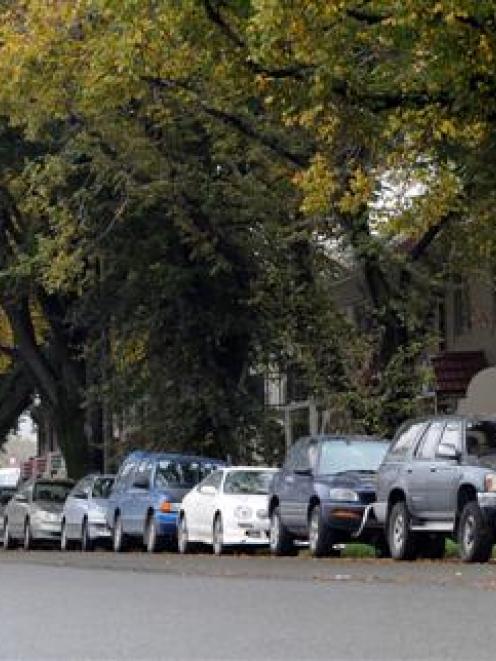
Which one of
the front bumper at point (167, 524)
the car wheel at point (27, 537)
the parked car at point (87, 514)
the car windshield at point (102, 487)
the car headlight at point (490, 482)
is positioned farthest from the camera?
the car wheel at point (27, 537)

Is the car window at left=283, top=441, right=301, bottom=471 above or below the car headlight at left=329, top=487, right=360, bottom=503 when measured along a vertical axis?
above

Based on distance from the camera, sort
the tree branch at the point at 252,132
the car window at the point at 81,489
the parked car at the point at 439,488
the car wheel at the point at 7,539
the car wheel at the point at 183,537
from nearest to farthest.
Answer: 1. the parked car at the point at 439,488
2. the car wheel at the point at 183,537
3. the tree branch at the point at 252,132
4. the car window at the point at 81,489
5. the car wheel at the point at 7,539

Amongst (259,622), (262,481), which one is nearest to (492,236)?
(262,481)

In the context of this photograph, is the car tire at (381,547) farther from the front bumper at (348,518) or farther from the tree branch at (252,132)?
the tree branch at (252,132)

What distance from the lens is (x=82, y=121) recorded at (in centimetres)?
2981

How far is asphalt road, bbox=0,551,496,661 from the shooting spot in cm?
1055

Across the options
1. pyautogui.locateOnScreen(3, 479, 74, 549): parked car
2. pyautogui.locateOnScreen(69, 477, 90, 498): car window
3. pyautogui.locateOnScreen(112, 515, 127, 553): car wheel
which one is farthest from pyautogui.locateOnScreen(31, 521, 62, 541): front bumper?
pyautogui.locateOnScreen(112, 515, 127, 553): car wheel

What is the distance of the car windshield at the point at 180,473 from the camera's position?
28125 mm

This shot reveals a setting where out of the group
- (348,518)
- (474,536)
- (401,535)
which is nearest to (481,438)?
(474,536)

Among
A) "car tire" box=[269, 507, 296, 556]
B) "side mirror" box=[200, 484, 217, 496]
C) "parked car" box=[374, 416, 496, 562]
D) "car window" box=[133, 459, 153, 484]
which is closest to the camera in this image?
"parked car" box=[374, 416, 496, 562]

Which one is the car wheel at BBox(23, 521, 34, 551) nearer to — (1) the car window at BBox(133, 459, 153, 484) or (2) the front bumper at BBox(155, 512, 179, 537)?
(1) the car window at BBox(133, 459, 153, 484)

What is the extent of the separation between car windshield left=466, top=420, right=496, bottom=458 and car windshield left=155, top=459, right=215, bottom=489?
962cm

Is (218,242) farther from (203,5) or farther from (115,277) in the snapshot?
(203,5)

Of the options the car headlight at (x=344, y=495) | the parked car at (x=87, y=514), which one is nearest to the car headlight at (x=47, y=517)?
the parked car at (x=87, y=514)
